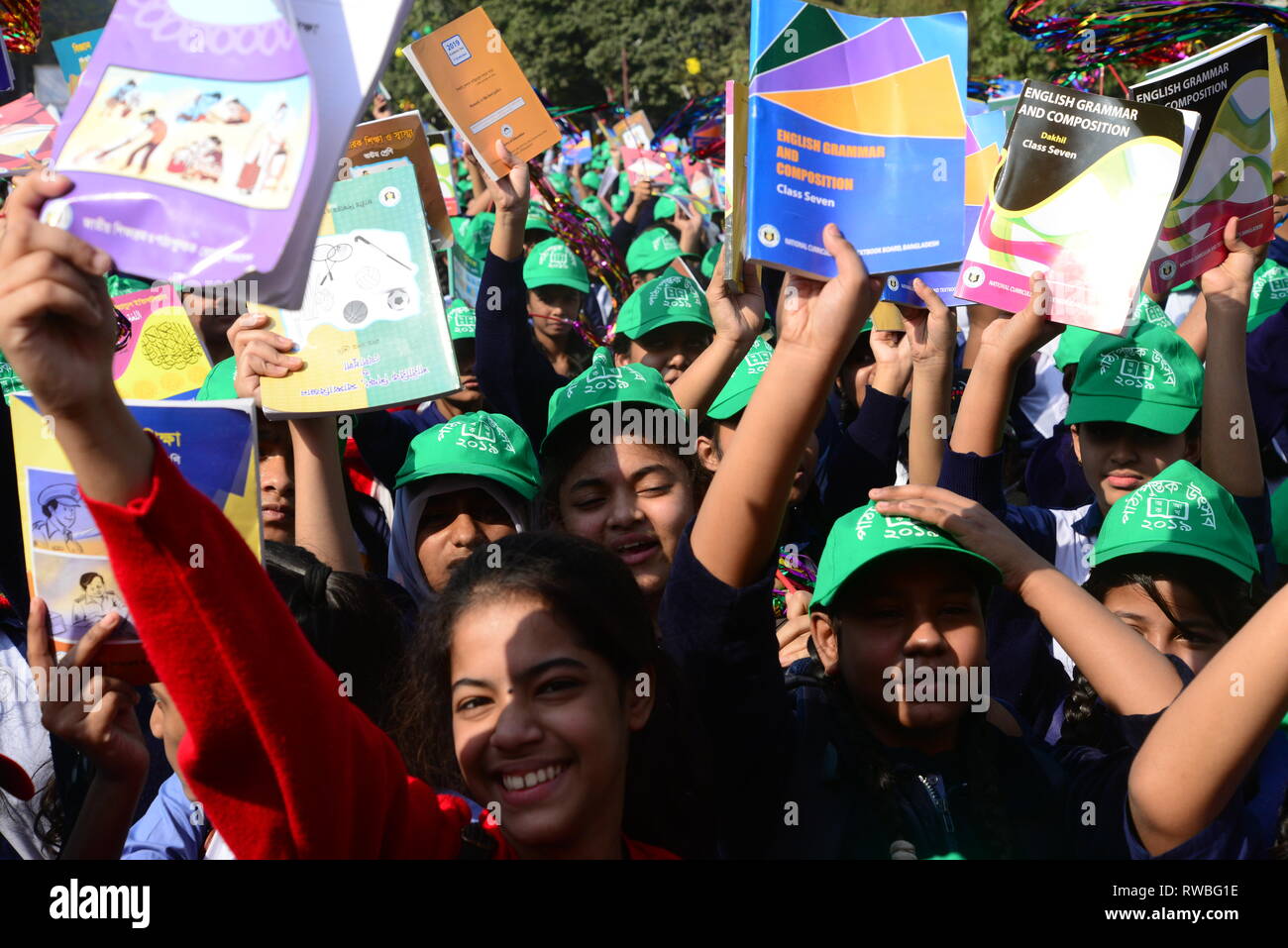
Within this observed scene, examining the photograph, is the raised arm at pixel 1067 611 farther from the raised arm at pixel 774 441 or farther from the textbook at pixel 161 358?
the textbook at pixel 161 358

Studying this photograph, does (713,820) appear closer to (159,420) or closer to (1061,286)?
(159,420)

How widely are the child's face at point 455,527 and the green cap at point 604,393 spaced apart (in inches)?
9.0

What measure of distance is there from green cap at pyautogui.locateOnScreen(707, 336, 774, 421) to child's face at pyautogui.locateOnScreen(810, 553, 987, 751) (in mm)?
1770

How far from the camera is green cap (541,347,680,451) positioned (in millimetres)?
3461

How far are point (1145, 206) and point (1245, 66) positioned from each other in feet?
3.39

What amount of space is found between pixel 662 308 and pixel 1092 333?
5.55 feet

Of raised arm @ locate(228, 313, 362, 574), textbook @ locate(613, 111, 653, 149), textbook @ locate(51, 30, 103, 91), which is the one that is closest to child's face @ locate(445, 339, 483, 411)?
textbook @ locate(51, 30, 103, 91)

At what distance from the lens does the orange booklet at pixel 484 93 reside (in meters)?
4.41

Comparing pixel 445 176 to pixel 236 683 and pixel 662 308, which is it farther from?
pixel 236 683

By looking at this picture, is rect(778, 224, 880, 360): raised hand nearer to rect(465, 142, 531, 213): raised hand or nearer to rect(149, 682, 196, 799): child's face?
rect(149, 682, 196, 799): child's face

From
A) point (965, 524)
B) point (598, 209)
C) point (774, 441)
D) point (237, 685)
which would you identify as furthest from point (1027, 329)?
point (598, 209)

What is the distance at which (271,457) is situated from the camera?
3.38m

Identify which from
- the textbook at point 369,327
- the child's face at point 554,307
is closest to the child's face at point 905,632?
the textbook at point 369,327

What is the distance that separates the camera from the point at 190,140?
1.64 meters
